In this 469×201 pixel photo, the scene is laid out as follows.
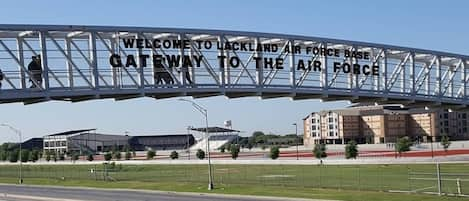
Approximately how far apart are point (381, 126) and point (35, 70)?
160875 millimetres

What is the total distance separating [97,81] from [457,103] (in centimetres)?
2642

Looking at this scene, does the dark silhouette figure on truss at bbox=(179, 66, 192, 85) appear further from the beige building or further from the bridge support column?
the beige building

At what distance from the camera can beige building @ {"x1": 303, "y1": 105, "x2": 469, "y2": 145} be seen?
180 meters

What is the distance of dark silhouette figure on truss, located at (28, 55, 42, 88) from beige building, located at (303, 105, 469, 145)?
505 ft

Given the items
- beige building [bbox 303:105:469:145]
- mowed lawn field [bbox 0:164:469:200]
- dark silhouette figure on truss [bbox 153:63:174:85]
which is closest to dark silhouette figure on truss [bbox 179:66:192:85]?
dark silhouette figure on truss [bbox 153:63:174:85]

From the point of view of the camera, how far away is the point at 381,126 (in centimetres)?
18100

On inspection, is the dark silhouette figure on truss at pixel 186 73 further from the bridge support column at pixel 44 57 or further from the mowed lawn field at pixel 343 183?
the mowed lawn field at pixel 343 183

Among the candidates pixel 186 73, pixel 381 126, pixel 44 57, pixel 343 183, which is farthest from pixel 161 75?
pixel 381 126

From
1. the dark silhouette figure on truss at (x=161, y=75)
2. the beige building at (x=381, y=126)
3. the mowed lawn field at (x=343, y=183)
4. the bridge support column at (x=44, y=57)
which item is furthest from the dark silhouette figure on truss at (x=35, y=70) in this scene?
the beige building at (x=381, y=126)

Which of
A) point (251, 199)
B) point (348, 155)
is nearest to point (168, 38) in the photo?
point (251, 199)

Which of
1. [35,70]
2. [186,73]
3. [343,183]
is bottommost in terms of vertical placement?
[343,183]

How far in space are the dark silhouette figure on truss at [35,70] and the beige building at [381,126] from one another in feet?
505

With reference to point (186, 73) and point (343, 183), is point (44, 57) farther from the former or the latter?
point (343, 183)

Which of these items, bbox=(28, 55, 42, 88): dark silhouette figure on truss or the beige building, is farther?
the beige building
